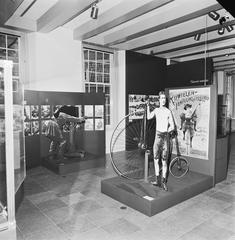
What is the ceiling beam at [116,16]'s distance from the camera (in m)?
4.38

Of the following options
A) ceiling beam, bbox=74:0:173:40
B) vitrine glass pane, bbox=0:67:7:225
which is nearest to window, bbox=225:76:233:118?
ceiling beam, bbox=74:0:173:40

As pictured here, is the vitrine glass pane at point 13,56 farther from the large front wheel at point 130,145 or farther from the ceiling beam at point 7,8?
the large front wheel at point 130,145

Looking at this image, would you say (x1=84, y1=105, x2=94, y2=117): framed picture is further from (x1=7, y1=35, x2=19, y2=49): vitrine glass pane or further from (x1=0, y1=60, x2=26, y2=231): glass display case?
(x1=0, y1=60, x2=26, y2=231): glass display case

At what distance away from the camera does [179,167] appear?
4543 millimetres

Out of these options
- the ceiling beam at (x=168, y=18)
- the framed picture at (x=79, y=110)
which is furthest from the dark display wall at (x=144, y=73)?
the framed picture at (x=79, y=110)

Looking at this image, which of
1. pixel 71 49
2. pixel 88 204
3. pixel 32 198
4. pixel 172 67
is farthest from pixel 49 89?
pixel 172 67

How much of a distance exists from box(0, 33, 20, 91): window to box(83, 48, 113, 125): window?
6.29 ft

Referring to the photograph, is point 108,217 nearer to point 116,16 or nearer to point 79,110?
point 79,110

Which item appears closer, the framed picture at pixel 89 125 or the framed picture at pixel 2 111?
the framed picture at pixel 2 111

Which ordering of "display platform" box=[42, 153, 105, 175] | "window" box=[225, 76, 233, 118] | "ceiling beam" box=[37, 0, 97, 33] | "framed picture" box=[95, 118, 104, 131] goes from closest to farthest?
"ceiling beam" box=[37, 0, 97, 33]
"display platform" box=[42, 153, 105, 175]
"framed picture" box=[95, 118, 104, 131]
"window" box=[225, 76, 233, 118]

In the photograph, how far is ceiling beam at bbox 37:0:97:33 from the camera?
4.25 m

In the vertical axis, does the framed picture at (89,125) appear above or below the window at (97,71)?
below

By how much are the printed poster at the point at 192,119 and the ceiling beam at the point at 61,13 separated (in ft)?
8.18

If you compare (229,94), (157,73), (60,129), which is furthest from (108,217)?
(229,94)
